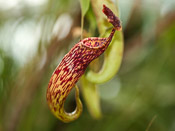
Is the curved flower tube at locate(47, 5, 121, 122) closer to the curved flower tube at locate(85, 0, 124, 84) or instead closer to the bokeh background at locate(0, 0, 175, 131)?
the curved flower tube at locate(85, 0, 124, 84)

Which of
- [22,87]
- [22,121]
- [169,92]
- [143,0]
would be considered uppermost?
[143,0]

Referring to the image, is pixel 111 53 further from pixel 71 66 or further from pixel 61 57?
pixel 61 57

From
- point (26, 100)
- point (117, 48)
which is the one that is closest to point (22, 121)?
point (26, 100)

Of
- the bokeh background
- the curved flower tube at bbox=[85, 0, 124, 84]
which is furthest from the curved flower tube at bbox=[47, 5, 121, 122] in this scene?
the bokeh background

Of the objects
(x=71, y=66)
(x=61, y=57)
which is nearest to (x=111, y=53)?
(x=71, y=66)

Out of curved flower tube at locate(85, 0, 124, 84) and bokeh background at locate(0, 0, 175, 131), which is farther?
bokeh background at locate(0, 0, 175, 131)

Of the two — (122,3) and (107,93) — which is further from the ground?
(122,3)

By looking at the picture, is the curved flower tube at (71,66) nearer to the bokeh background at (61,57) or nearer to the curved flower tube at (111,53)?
the curved flower tube at (111,53)

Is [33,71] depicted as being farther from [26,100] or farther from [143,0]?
[143,0]
